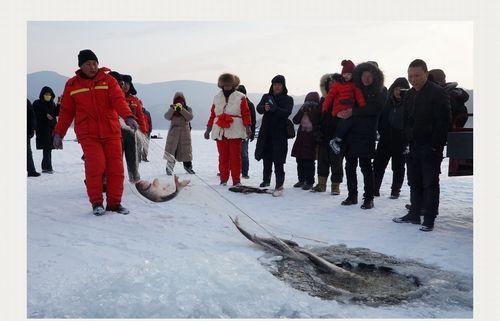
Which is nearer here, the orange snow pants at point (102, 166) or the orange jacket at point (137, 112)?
the orange snow pants at point (102, 166)

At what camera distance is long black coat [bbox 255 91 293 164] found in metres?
7.00

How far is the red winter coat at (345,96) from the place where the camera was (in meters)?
5.84

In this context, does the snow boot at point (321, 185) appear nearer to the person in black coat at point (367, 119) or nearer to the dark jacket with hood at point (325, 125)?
the dark jacket with hood at point (325, 125)

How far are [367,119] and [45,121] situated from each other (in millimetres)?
6712

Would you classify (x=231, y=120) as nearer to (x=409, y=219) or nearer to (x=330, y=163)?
(x=330, y=163)

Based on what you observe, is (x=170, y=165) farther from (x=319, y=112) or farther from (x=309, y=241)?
(x=309, y=241)

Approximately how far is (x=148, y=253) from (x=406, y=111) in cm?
320

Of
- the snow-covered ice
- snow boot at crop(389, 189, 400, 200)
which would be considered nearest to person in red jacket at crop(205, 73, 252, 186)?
the snow-covered ice

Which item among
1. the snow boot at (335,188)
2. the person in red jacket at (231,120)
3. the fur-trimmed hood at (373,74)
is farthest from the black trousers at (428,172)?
the person in red jacket at (231,120)

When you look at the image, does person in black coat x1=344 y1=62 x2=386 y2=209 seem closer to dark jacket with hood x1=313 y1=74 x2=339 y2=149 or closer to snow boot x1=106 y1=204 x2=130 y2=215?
dark jacket with hood x1=313 y1=74 x2=339 y2=149

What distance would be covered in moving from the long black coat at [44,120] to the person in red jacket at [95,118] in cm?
414

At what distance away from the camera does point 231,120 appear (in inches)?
284

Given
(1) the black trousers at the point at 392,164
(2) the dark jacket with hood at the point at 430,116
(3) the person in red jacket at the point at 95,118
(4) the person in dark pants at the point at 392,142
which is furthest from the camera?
(1) the black trousers at the point at 392,164

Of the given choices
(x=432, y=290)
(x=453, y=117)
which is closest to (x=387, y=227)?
(x=453, y=117)
